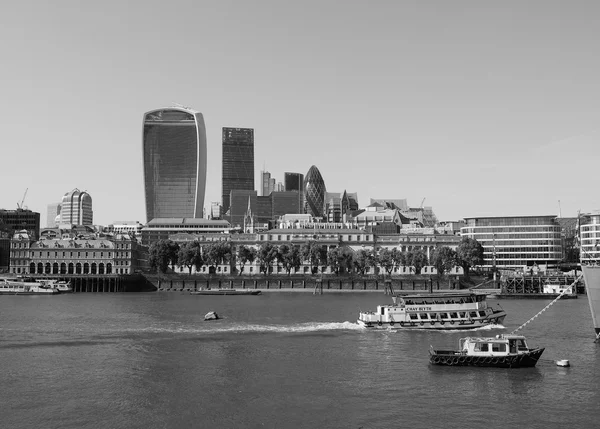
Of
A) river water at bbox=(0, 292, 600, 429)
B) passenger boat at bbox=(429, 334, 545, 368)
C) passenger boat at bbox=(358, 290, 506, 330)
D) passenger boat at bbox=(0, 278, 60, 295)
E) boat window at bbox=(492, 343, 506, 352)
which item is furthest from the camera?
passenger boat at bbox=(0, 278, 60, 295)

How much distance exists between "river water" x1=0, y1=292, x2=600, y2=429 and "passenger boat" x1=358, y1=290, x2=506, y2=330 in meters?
2.80

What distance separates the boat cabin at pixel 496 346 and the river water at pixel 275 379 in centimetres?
230

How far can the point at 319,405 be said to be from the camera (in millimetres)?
55531

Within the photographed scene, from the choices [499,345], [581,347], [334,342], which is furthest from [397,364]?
[581,347]

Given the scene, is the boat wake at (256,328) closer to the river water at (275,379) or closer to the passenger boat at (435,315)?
the river water at (275,379)

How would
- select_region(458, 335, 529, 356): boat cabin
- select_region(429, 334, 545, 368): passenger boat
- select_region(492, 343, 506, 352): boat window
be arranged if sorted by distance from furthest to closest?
select_region(492, 343, 506, 352): boat window
select_region(458, 335, 529, 356): boat cabin
select_region(429, 334, 545, 368): passenger boat

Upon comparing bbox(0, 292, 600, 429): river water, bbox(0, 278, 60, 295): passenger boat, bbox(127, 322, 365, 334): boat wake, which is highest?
bbox(0, 278, 60, 295): passenger boat

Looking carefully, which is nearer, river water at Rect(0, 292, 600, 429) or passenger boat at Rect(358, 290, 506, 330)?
river water at Rect(0, 292, 600, 429)

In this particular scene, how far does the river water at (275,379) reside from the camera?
172 feet

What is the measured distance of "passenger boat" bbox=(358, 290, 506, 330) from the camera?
10038 cm

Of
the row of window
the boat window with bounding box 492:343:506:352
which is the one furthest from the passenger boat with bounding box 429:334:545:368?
the row of window

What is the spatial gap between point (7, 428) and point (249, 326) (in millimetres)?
56022

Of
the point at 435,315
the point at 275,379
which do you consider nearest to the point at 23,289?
the point at 435,315

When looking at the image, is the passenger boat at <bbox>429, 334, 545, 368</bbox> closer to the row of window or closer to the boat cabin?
the boat cabin
